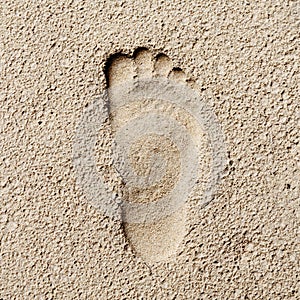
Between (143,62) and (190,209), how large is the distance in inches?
9.7

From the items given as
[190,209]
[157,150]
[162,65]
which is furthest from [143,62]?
[190,209]

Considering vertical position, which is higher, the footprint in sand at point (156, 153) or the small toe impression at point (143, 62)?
the small toe impression at point (143, 62)

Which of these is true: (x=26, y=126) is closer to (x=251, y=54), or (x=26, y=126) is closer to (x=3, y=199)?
(x=3, y=199)

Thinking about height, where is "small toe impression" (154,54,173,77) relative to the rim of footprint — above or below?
above

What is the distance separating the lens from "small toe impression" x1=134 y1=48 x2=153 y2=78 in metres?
1.01

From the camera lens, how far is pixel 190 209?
1.00 metres

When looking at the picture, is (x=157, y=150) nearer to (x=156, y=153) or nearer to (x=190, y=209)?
(x=156, y=153)

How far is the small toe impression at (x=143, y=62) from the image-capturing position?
1011mm

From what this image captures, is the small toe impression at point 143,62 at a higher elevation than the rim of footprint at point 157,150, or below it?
higher

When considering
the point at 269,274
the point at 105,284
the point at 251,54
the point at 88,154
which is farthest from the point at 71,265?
the point at 251,54

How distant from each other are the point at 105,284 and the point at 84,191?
0.15 meters

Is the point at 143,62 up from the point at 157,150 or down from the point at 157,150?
up

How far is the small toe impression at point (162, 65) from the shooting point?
1009 mm

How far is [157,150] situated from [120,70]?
0.47 ft
